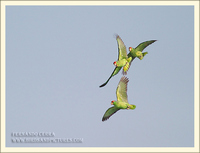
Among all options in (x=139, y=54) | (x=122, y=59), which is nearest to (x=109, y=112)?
(x=122, y=59)

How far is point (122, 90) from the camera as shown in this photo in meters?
27.0

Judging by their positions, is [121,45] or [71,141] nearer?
[121,45]

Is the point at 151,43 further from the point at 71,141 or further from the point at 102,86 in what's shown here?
the point at 71,141

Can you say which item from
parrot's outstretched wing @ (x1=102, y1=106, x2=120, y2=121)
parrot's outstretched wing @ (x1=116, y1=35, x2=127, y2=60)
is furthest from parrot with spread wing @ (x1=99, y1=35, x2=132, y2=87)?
parrot's outstretched wing @ (x1=102, y1=106, x2=120, y2=121)

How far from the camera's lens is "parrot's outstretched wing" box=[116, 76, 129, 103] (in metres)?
26.9

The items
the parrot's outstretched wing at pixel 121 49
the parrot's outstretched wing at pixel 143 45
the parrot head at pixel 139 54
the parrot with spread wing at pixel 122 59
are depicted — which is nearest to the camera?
the parrot with spread wing at pixel 122 59

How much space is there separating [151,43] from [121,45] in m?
1.50

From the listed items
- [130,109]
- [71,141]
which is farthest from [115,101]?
[71,141]

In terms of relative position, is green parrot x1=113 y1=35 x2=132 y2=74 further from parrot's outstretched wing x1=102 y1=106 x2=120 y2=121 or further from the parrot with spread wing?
parrot's outstretched wing x1=102 y1=106 x2=120 y2=121

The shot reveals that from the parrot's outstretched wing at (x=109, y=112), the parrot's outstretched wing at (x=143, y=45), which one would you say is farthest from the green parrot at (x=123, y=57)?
the parrot's outstretched wing at (x=109, y=112)

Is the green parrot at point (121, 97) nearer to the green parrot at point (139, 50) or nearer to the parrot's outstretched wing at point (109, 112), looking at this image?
the parrot's outstretched wing at point (109, 112)

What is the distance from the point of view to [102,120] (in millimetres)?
27609

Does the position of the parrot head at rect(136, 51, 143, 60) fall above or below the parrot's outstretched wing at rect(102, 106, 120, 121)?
above

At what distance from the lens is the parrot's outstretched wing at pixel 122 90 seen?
88.3ft
